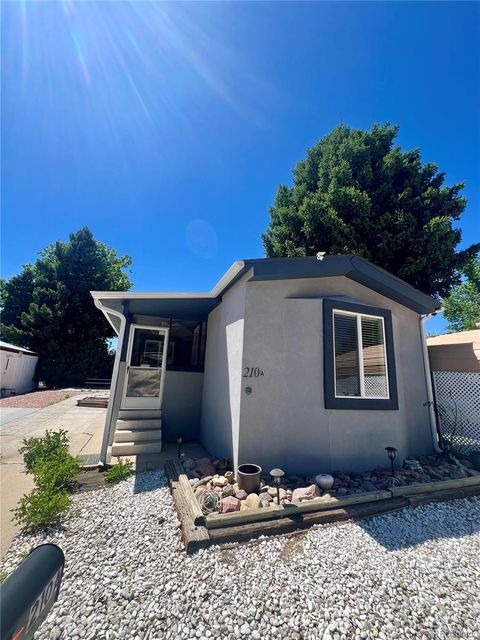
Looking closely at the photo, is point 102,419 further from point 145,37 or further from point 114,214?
point 145,37

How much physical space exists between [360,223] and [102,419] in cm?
1283

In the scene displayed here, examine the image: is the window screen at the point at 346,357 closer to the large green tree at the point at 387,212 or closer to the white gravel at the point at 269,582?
the white gravel at the point at 269,582

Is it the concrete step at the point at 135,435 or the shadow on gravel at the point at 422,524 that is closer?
the shadow on gravel at the point at 422,524

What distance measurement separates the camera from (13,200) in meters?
8.85

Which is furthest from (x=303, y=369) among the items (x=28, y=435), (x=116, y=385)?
(x=28, y=435)

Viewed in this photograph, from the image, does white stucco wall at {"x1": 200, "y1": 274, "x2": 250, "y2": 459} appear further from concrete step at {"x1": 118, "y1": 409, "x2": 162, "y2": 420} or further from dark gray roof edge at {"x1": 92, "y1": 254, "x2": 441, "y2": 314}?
concrete step at {"x1": 118, "y1": 409, "x2": 162, "y2": 420}

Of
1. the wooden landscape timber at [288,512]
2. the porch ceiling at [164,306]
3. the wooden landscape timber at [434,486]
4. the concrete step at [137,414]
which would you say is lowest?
the wooden landscape timber at [288,512]

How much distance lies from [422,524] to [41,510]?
5295mm

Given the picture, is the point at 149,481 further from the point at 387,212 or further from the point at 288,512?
the point at 387,212

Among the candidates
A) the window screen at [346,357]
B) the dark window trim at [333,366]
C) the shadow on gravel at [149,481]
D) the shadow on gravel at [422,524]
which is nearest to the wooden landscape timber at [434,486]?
the shadow on gravel at [422,524]

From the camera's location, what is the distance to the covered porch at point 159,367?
6324 mm

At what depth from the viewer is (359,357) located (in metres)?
5.47

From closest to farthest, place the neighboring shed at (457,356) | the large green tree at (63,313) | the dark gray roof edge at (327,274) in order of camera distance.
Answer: the dark gray roof edge at (327,274) → the neighboring shed at (457,356) → the large green tree at (63,313)

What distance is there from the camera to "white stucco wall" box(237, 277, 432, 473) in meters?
4.78
